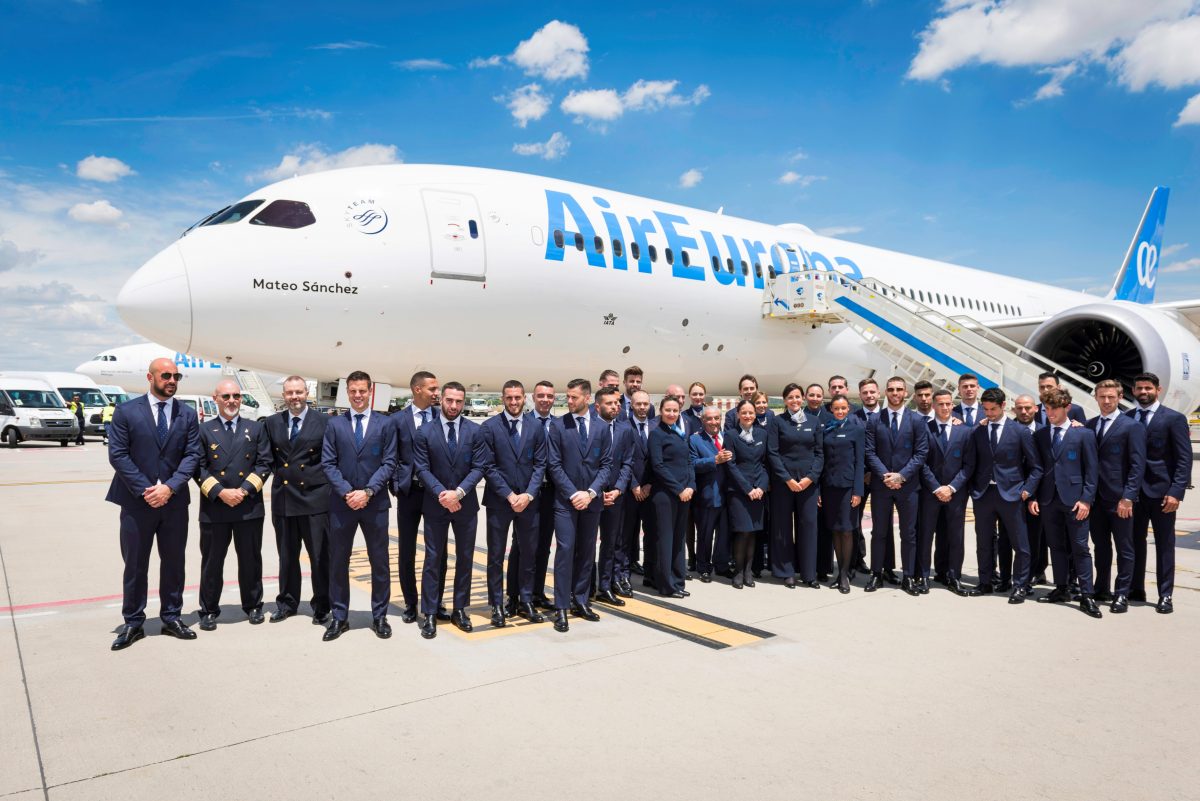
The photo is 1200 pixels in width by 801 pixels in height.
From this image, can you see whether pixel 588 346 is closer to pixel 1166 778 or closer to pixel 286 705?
pixel 286 705

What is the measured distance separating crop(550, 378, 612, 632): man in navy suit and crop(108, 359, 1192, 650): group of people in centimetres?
2

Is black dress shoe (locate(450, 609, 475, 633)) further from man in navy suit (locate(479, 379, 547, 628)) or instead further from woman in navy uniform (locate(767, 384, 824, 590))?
woman in navy uniform (locate(767, 384, 824, 590))

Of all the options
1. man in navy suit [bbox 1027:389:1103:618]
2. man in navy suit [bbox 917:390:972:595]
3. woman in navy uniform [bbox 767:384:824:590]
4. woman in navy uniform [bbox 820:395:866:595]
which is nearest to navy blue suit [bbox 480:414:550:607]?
woman in navy uniform [bbox 767:384:824:590]

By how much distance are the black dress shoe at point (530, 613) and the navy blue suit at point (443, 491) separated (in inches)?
17.8

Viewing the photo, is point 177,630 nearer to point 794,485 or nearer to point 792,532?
point 794,485

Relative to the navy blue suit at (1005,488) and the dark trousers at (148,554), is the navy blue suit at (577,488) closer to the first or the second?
the dark trousers at (148,554)

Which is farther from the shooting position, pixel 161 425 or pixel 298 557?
pixel 298 557

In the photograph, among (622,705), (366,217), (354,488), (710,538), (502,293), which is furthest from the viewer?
(502,293)

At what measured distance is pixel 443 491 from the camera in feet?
17.1

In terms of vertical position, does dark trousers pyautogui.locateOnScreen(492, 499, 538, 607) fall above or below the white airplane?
below

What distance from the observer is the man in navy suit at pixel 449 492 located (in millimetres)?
5207

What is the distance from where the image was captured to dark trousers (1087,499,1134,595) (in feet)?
19.6

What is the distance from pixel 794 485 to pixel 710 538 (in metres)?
0.87

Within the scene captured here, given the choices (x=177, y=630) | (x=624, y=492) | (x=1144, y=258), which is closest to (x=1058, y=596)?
(x=624, y=492)
